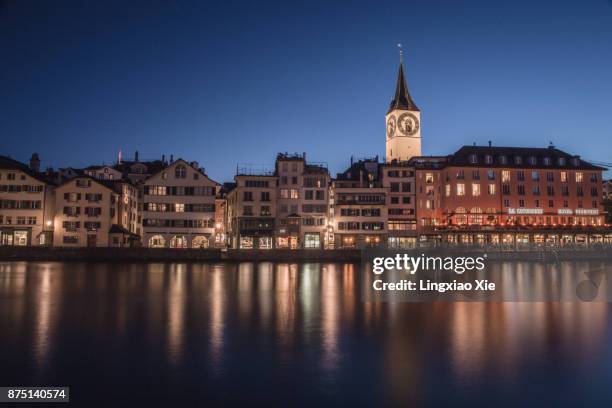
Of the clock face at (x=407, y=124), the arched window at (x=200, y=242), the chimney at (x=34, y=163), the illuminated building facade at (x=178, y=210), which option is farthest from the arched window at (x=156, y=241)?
the clock face at (x=407, y=124)

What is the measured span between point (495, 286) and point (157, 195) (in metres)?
49.6

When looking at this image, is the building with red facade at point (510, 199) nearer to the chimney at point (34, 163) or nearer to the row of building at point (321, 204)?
the row of building at point (321, 204)

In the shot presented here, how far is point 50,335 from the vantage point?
20.6 metres

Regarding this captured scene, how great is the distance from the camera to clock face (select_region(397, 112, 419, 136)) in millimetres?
111062

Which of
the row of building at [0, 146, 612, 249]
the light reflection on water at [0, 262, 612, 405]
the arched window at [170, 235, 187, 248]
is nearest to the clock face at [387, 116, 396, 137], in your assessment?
the row of building at [0, 146, 612, 249]

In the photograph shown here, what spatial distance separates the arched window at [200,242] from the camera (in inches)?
2923

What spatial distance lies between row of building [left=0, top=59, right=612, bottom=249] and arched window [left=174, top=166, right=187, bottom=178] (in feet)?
0.46

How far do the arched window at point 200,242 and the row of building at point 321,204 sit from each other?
0.15m

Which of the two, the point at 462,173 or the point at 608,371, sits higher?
the point at 462,173

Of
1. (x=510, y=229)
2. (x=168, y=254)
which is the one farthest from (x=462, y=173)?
(x=168, y=254)

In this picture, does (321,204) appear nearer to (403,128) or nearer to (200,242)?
(200,242)

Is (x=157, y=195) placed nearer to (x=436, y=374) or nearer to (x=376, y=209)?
(x=376, y=209)

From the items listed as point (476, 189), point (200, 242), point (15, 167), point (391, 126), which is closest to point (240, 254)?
point (200, 242)

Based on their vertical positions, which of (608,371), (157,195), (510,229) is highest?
(157,195)
